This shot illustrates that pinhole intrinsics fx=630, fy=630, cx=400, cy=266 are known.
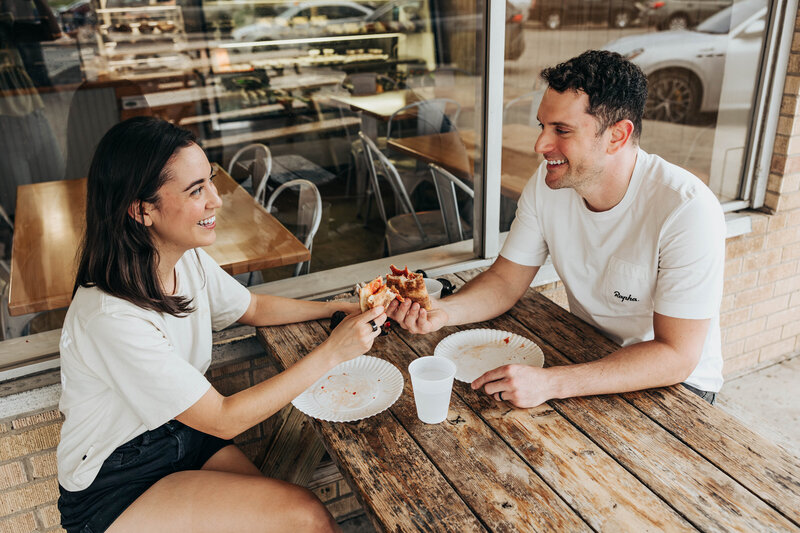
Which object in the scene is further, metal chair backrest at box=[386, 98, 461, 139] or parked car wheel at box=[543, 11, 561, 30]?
parked car wheel at box=[543, 11, 561, 30]

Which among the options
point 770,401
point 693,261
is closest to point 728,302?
point 770,401

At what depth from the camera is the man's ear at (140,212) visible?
138 cm

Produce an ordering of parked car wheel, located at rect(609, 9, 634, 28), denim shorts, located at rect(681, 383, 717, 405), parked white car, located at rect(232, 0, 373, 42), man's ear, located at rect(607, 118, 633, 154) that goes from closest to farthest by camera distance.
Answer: man's ear, located at rect(607, 118, 633, 154)
denim shorts, located at rect(681, 383, 717, 405)
parked white car, located at rect(232, 0, 373, 42)
parked car wheel, located at rect(609, 9, 634, 28)

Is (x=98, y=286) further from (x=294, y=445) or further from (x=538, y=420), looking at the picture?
(x=538, y=420)

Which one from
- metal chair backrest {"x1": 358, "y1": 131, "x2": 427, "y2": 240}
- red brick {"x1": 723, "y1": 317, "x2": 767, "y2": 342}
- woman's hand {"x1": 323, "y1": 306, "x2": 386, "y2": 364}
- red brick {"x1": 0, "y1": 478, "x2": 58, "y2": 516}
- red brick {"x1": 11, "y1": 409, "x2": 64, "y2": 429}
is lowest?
red brick {"x1": 723, "y1": 317, "x2": 767, "y2": 342}

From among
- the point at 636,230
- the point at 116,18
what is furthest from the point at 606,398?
the point at 116,18

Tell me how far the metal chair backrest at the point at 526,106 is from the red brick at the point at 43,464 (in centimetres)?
283

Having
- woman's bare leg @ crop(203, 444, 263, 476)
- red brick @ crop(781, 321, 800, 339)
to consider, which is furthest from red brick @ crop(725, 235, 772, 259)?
woman's bare leg @ crop(203, 444, 263, 476)

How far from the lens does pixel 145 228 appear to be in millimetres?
1431

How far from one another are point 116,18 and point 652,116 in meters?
4.85

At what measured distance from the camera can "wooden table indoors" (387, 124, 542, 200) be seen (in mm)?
2969

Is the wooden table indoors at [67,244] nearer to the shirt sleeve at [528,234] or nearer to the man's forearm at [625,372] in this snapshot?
the shirt sleeve at [528,234]

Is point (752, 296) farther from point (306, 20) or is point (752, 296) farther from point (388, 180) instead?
point (306, 20)

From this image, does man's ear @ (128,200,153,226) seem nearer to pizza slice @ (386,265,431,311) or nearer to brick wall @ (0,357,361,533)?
pizza slice @ (386,265,431,311)
